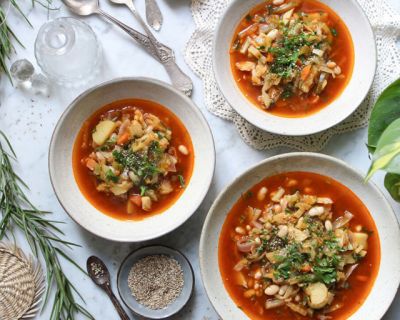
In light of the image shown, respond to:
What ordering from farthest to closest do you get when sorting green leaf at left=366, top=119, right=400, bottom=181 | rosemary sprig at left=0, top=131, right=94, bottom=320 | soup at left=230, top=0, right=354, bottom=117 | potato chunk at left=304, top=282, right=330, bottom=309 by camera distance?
1. rosemary sprig at left=0, top=131, right=94, bottom=320
2. soup at left=230, top=0, right=354, bottom=117
3. potato chunk at left=304, top=282, right=330, bottom=309
4. green leaf at left=366, top=119, right=400, bottom=181

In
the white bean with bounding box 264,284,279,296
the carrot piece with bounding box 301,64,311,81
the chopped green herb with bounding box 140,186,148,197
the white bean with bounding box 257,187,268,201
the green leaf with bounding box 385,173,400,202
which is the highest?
the carrot piece with bounding box 301,64,311,81

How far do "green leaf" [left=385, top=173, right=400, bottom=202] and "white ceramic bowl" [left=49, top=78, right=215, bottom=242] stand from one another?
0.94 metres

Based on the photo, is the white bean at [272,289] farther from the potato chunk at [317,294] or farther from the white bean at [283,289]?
the potato chunk at [317,294]

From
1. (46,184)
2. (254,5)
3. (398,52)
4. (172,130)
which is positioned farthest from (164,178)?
(398,52)

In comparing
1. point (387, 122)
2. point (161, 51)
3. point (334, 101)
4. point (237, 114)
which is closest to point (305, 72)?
point (334, 101)

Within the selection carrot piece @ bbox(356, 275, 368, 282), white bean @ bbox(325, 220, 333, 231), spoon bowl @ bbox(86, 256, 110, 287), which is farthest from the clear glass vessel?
carrot piece @ bbox(356, 275, 368, 282)

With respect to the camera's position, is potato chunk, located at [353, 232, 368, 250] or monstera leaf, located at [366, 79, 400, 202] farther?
potato chunk, located at [353, 232, 368, 250]

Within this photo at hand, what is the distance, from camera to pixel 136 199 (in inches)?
146

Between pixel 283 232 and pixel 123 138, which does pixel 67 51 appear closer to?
pixel 123 138

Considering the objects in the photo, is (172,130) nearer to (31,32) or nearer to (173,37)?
(173,37)

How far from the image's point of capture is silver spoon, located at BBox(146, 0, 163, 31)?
12.7 feet

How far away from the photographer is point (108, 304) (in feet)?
12.7

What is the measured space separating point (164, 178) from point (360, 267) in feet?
3.97

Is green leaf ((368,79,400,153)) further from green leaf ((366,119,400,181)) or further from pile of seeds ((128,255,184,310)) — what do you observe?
pile of seeds ((128,255,184,310))
